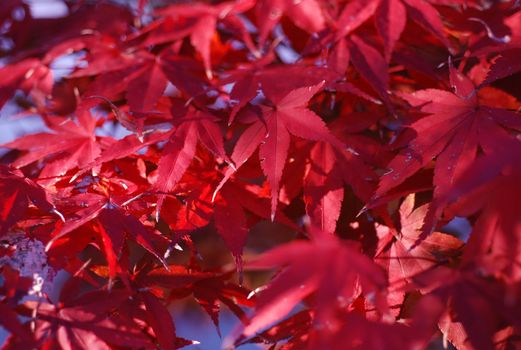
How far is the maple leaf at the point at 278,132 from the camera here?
2.43 feet

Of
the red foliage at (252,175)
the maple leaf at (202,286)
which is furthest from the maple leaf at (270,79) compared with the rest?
the maple leaf at (202,286)

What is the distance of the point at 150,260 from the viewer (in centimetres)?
85

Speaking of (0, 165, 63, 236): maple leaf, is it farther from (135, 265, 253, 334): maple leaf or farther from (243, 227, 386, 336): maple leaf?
(243, 227, 386, 336): maple leaf

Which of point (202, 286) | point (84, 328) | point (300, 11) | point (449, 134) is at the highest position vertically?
point (300, 11)

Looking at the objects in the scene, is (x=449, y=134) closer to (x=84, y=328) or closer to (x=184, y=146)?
(x=184, y=146)

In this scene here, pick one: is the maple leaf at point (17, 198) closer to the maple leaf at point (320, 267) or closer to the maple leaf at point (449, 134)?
the maple leaf at point (320, 267)

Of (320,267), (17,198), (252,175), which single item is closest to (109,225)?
(17,198)

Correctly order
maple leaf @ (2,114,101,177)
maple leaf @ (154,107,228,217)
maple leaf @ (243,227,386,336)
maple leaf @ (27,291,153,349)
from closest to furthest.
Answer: maple leaf @ (243,227,386,336) < maple leaf @ (27,291,153,349) < maple leaf @ (154,107,228,217) < maple leaf @ (2,114,101,177)

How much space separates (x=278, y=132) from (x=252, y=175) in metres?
0.12

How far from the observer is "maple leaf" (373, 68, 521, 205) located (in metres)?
0.71

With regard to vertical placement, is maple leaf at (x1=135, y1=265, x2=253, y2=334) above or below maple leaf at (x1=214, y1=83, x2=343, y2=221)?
below

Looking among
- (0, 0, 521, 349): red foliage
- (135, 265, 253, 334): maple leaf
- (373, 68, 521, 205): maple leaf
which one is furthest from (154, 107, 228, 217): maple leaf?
(373, 68, 521, 205): maple leaf

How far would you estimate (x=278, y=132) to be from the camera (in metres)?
0.78

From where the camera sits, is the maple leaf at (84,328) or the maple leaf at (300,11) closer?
the maple leaf at (84,328)
